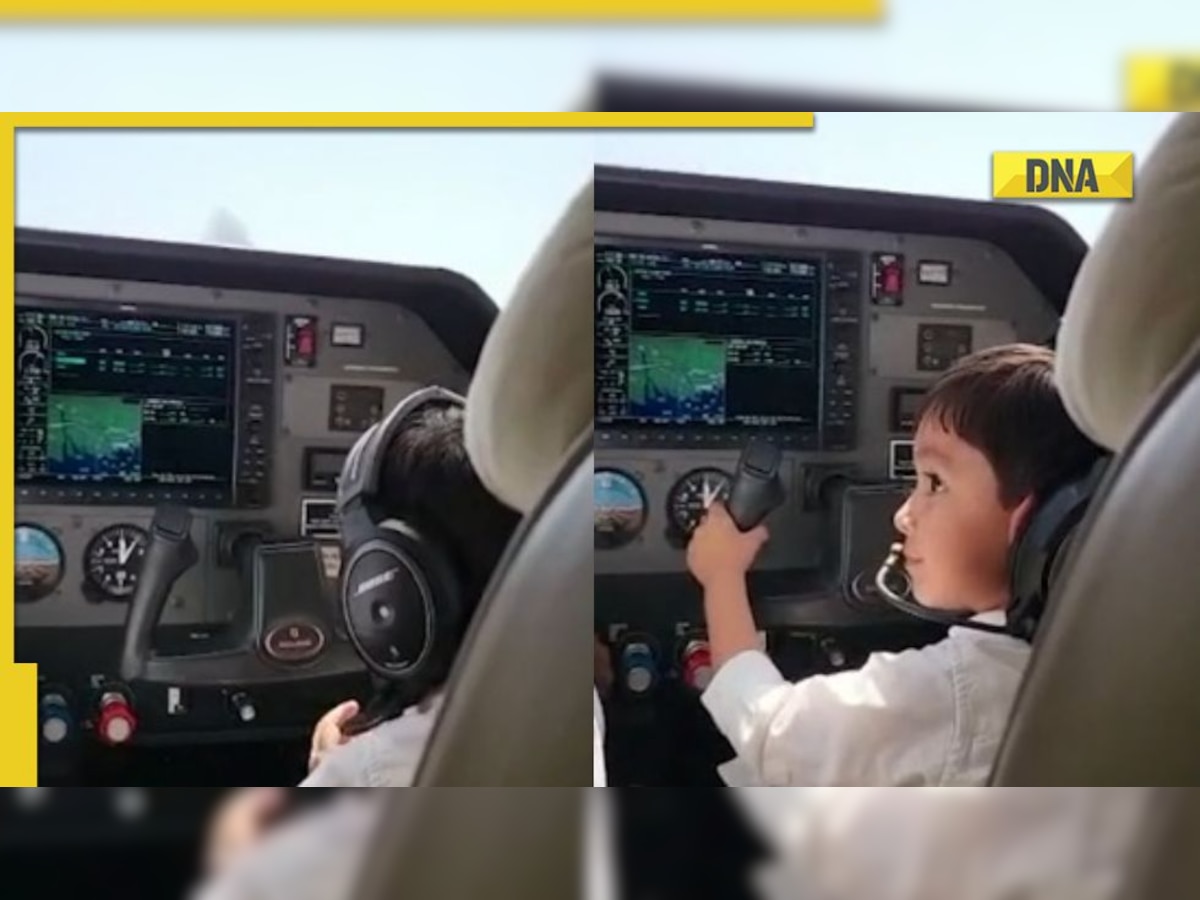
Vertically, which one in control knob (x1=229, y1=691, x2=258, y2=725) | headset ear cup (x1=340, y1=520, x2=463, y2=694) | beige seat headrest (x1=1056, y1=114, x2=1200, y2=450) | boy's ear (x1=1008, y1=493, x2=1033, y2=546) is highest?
beige seat headrest (x1=1056, y1=114, x2=1200, y2=450)

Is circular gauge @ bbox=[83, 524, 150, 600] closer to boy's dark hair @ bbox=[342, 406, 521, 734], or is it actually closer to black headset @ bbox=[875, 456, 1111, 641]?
boy's dark hair @ bbox=[342, 406, 521, 734]

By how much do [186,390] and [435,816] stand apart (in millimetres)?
475

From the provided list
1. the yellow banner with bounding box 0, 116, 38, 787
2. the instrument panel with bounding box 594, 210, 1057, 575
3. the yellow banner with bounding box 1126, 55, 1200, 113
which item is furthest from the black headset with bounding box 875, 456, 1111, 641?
the yellow banner with bounding box 0, 116, 38, 787

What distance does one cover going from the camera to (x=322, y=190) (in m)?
1.42

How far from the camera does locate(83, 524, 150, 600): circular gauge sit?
4.61ft

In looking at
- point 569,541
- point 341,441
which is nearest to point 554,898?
point 569,541

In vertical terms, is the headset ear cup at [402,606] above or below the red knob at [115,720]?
above

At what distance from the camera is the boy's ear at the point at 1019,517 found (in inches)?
54.7

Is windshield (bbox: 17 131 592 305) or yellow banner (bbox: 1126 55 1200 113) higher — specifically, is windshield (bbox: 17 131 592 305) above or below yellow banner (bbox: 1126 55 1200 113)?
below

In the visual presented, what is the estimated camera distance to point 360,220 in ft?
4.69

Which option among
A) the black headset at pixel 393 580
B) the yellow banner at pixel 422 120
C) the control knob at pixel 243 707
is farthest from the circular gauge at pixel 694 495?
the control knob at pixel 243 707

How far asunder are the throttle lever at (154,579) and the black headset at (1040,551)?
0.73m

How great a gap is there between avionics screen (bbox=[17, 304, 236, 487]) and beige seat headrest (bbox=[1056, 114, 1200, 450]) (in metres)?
0.81

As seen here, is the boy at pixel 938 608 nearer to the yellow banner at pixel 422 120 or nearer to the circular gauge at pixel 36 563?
the yellow banner at pixel 422 120
